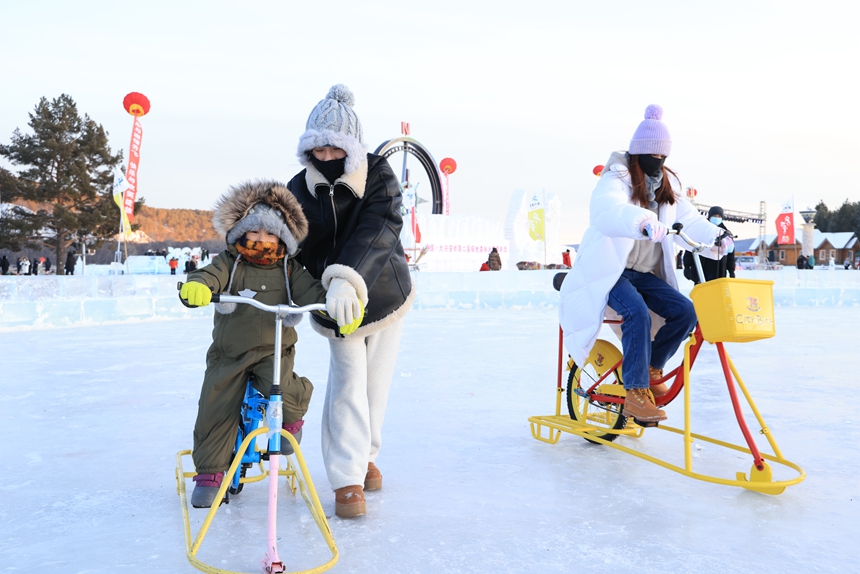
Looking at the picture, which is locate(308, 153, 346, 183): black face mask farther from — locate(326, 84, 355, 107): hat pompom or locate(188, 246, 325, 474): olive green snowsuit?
locate(188, 246, 325, 474): olive green snowsuit

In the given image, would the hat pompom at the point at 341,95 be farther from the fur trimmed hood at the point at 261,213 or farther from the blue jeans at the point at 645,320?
the blue jeans at the point at 645,320

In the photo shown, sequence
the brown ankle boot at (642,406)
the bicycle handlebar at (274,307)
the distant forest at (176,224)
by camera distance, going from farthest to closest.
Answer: the distant forest at (176,224)
the brown ankle boot at (642,406)
the bicycle handlebar at (274,307)

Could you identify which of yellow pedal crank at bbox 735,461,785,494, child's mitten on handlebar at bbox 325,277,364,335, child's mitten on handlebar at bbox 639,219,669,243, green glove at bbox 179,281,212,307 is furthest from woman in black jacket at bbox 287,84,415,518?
yellow pedal crank at bbox 735,461,785,494

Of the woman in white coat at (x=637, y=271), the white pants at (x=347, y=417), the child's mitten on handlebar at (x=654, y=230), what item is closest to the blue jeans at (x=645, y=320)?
the woman in white coat at (x=637, y=271)

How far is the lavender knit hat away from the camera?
3.10 meters

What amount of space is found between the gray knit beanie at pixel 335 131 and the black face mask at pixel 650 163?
1.30 m

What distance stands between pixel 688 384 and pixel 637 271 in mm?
713

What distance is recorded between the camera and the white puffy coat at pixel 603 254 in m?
3.07

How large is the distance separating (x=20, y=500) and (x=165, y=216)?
95414 mm

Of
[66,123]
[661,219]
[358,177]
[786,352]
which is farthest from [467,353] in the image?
[66,123]

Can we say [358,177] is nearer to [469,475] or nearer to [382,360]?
[382,360]

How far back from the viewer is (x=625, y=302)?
3.09m

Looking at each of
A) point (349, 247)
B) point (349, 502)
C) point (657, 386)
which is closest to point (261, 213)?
point (349, 247)

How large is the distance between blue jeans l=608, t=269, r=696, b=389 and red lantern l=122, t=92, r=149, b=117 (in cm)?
1593
